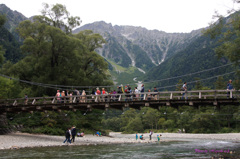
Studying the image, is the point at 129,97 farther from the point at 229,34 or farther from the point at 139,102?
the point at 229,34

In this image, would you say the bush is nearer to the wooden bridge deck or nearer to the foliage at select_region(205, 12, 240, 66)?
the wooden bridge deck

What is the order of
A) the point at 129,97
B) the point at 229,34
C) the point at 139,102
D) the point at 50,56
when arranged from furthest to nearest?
the point at 50,56 → the point at 129,97 → the point at 139,102 → the point at 229,34

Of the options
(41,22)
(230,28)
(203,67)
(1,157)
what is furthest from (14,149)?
(203,67)

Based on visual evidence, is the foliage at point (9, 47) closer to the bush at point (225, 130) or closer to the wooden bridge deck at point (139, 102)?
the bush at point (225, 130)

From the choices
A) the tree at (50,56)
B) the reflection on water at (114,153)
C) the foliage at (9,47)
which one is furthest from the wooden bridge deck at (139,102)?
the foliage at (9,47)

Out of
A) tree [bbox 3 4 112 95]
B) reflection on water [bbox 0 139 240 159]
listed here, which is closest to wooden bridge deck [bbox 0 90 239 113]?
reflection on water [bbox 0 139 240 159]

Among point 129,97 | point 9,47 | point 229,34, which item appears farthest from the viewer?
point 9,47

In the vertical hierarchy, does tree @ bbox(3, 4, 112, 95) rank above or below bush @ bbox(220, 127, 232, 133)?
above

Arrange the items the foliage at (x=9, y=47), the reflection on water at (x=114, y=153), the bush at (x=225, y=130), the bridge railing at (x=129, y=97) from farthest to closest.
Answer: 1. the foliage at (x=9, y=47)
2. the bush at (x=225, y=130)
3. the bridge railing at (x=129, y=97)
4. the reflection on water at (x=114, y=153)

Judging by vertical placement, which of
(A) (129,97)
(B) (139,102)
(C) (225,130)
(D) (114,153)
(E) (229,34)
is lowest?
(C) (225,130)

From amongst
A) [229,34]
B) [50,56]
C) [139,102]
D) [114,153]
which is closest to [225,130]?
[50,56]

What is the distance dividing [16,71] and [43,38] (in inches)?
215

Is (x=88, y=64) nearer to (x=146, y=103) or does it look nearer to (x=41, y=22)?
(x=41, y=22)

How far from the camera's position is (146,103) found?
21.3m
